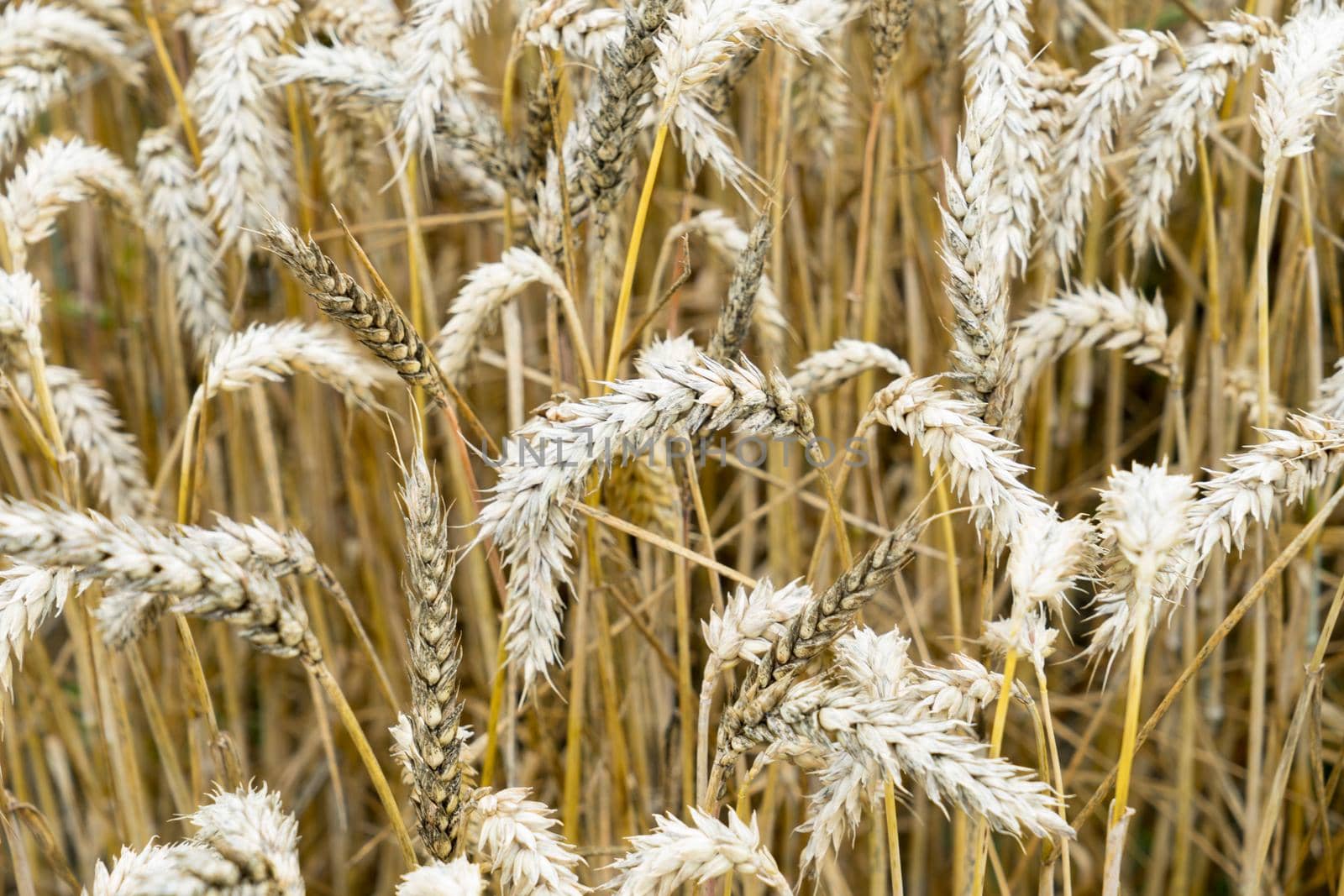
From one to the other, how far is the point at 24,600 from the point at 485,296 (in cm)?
55

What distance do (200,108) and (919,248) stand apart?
120cm

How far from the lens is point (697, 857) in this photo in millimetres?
829

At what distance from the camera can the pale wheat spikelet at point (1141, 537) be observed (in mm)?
795

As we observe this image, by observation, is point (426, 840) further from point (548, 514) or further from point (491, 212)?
point (491, 212)

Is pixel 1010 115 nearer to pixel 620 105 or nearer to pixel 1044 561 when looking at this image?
pixel 620 105

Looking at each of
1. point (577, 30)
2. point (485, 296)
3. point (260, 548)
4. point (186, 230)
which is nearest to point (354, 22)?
point (186, 230)

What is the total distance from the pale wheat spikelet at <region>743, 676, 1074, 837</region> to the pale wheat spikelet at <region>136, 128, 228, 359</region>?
3.52 feet

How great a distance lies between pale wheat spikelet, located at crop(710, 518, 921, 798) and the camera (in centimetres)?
83

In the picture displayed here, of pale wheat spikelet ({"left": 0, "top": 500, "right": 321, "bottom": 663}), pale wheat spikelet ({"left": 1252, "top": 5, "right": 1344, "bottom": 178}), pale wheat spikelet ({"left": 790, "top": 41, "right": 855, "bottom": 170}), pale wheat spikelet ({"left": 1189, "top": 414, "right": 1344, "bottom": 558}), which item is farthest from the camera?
pale wheat spikelet ({"left": 790, "top": 41, "right": 855, "bottom": 170})

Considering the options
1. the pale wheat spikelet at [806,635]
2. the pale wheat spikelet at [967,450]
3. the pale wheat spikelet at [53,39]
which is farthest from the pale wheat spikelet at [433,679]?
the pale wheat spikelet at [53,39]

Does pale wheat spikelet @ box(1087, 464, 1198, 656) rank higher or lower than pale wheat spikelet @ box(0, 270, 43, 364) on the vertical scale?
lower

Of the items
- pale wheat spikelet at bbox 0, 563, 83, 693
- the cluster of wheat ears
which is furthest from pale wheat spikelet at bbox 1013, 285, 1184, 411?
pale wheat spikelet at bbox 0, 563, 83, 693

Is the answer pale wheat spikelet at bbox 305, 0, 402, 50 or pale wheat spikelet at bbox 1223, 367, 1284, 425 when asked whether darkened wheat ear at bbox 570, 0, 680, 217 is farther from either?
pale wheat spikelet at bbox 1223, 367, 1284, 425

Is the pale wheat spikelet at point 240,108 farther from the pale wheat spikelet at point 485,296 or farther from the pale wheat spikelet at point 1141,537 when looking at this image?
the pale wheat spikelet at point 1141,537
